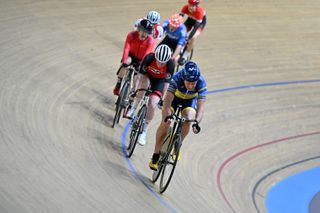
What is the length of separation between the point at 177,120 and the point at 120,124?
205 cm

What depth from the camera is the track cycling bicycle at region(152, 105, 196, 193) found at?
7035 millimetres

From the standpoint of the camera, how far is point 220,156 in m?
9.59

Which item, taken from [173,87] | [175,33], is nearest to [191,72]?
[173,87]

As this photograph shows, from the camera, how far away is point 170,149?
715 centimetres

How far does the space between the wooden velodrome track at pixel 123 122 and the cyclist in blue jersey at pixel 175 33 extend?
1128 mm

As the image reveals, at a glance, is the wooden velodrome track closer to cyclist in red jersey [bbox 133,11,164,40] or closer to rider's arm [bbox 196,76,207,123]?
rider's arm [bbox 196,76,207,123]

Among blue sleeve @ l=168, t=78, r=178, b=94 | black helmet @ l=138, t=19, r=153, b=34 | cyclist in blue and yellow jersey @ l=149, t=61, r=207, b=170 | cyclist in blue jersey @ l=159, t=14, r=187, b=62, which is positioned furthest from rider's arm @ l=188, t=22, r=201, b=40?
blue sleeve @ l=168, t=78, r=178, b=94

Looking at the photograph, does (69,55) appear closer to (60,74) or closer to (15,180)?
(60,74)

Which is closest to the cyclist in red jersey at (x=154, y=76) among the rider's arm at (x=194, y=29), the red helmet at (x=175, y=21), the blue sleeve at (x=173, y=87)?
the blue sleeve at (x=173, y=87)

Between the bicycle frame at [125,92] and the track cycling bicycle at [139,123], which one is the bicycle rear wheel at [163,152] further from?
the bicycle frame at [125,92]

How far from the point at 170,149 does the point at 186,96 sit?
24.0 inches

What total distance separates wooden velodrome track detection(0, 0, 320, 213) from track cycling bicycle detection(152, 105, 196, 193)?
17 cm

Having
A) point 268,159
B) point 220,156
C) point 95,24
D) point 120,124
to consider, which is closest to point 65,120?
point 120,124

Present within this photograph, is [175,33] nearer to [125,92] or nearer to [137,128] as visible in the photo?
[125,92]
